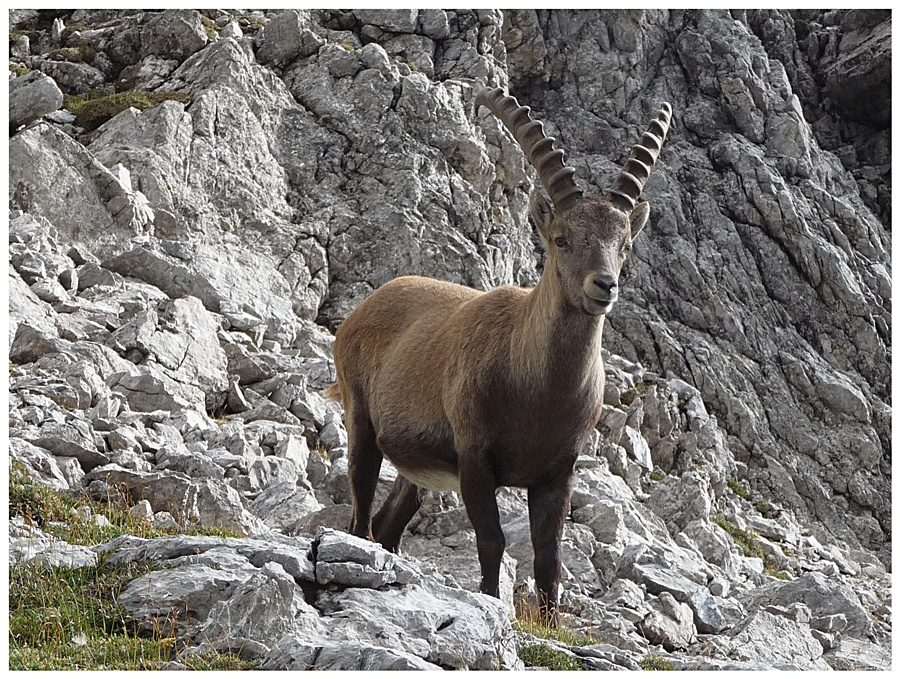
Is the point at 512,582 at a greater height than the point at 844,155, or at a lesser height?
lesser

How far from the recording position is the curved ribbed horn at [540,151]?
877 centimetres

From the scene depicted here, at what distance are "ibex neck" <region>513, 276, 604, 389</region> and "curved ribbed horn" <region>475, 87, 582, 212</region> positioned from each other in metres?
0.88

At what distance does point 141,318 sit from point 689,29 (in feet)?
125

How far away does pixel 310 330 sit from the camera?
873 inches

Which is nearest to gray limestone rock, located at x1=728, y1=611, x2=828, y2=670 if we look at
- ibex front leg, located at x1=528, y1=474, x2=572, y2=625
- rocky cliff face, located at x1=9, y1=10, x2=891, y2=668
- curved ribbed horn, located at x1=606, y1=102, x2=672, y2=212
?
rocky cliff face, located at x1=9, y1=10, x2=891, y2=668

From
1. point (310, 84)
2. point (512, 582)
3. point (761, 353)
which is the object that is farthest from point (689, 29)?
point (512, 582)

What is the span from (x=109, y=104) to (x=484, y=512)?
71.2 feet

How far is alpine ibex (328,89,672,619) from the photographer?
27.4 ft

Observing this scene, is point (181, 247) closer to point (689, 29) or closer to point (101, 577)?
point (101, 577)

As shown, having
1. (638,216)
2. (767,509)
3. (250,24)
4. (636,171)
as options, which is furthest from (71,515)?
(250,24)

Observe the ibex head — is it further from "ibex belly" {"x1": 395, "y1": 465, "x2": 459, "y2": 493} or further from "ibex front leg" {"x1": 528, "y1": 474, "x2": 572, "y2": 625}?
"ibex belly" {"x1": 395, "y1": 465, "x2": 459, "y2": 493}

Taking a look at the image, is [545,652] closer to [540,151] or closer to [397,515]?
[397,515]

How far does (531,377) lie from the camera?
28.1ft

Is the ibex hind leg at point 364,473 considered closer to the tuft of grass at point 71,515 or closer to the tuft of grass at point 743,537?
the tuft of grass at point 71,515
